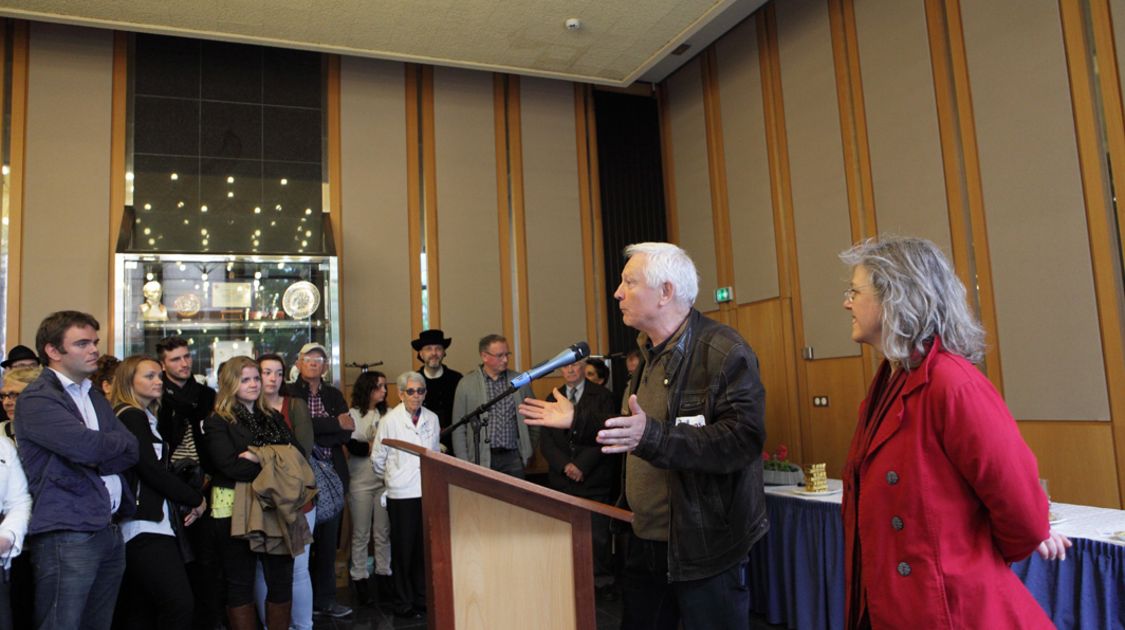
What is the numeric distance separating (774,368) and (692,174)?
6.83ft

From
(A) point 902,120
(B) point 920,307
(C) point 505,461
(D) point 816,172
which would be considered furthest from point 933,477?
(D) point 816,172

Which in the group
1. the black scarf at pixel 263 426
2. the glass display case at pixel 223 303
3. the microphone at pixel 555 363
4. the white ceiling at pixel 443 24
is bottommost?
the black scarf at pixel 263 426

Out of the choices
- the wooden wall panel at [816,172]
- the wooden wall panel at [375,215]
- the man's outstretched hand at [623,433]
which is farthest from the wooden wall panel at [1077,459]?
the wooden wall panel at [375,215]

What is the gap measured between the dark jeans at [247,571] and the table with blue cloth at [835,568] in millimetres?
2457

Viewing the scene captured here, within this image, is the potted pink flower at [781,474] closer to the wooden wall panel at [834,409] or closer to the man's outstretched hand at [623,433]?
the wooden wall panel at [834,409]

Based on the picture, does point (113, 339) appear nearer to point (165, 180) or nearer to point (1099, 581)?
point (165, 180)

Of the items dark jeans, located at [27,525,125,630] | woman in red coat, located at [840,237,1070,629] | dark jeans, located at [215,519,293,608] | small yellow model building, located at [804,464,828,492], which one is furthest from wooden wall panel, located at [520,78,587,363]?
woman in red coat, located at [840,237,1070,629]

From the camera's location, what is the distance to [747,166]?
258 inches

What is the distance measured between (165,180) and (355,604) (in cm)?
360

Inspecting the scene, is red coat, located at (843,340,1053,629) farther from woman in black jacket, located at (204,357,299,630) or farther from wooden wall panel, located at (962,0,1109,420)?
wooden wall panel, located at (962,0,1109,420)

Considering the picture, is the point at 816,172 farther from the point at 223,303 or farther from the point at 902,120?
the point at 223,303

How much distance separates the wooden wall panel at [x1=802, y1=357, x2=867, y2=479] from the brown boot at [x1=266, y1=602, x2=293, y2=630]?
3.91 meters

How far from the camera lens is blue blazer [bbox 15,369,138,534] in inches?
105

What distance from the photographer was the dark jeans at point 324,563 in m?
4.49
